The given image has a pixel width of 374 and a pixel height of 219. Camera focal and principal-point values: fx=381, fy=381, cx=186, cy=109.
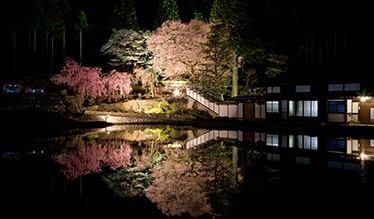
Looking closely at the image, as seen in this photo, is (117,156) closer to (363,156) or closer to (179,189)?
(179,189)

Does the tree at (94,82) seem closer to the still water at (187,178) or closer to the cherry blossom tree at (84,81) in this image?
the cherry blossom tree at (84,81)

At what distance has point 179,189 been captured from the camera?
10.9m

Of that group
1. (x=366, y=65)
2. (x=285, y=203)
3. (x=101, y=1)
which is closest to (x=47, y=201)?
(x=285, y=203)

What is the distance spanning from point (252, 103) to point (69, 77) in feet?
62.1

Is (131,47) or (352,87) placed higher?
(131,47)

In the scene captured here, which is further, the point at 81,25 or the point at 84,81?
the point at 81,25

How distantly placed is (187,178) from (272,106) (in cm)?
2015

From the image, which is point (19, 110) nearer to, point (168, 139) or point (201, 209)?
point (168, 139)

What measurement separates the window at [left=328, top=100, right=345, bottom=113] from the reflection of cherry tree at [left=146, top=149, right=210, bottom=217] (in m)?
15.8

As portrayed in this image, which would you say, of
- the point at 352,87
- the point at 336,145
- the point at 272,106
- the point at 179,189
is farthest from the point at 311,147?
the point at 272,106

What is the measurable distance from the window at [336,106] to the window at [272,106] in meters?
4.40

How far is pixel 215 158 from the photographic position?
15664mm

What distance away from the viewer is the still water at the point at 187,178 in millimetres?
8797

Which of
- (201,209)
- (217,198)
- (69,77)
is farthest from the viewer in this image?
(69,77)
